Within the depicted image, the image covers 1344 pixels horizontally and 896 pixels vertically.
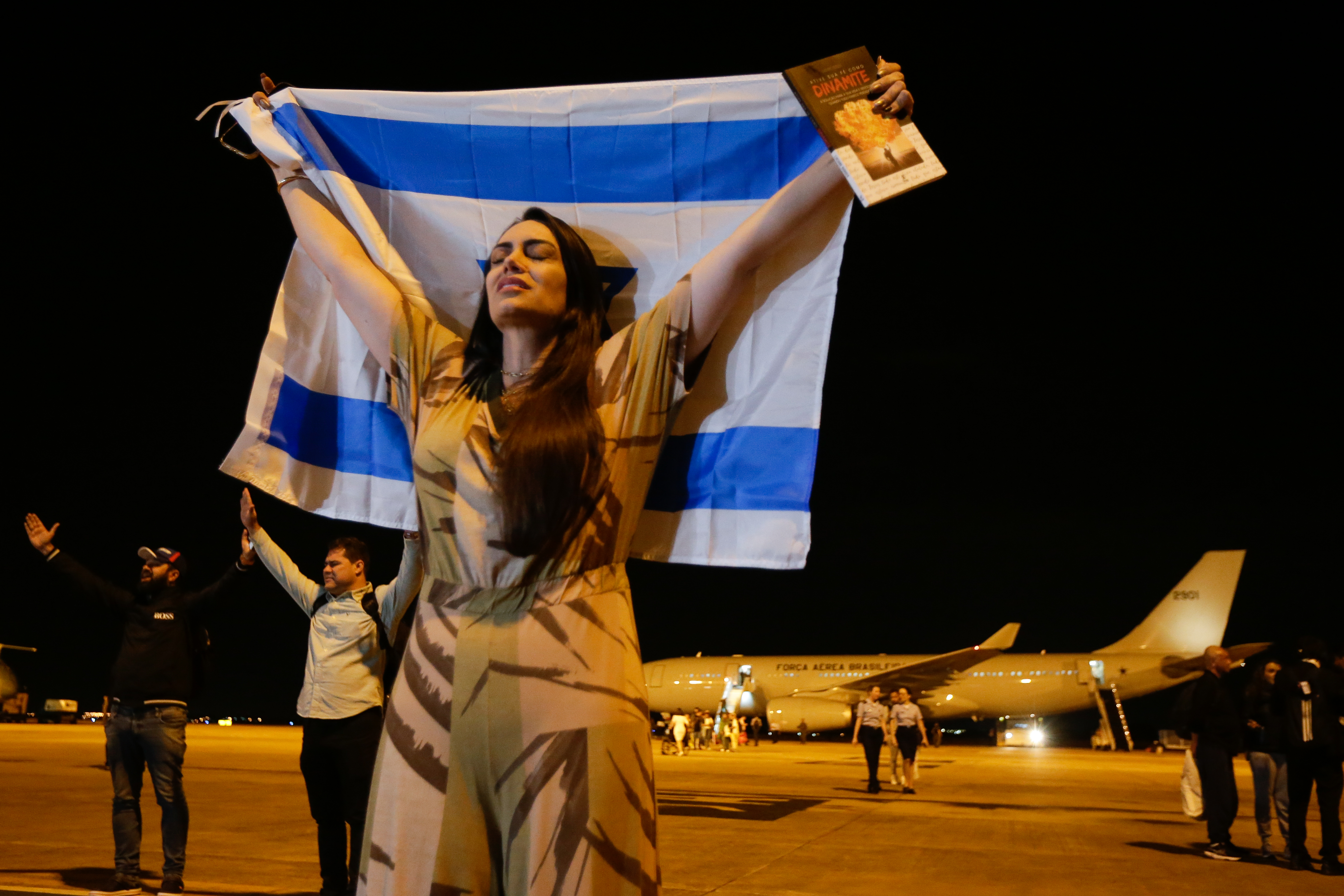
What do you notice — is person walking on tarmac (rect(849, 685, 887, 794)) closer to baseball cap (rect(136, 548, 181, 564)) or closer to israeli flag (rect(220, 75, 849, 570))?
baseball cap (rect(136, 548, 181, 564))

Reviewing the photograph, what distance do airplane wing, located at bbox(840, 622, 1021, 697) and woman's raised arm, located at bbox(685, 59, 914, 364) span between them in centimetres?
2850

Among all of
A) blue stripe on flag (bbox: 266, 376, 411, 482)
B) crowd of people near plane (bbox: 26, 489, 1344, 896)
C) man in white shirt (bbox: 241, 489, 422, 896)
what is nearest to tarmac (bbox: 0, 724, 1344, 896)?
crowd of people near plane (bbox: 26, 489, 1344, 896)

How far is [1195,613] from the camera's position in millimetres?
36406

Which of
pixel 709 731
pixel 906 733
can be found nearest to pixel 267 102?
pixel 906 733

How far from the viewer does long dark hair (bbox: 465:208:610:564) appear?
5.71 ft

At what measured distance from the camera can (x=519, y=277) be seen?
2.00 meters

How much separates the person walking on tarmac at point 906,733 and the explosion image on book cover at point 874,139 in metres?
12.7

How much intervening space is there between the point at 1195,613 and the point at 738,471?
39.2 m

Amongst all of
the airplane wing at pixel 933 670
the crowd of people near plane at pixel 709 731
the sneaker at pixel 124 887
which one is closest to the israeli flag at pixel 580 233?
the sneaker at pixel 124 887

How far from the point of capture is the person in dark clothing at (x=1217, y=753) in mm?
8414

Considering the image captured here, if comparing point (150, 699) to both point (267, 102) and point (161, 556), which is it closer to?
point (161, 556)

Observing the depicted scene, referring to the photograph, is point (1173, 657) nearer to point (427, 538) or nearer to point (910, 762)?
point (910, 762)

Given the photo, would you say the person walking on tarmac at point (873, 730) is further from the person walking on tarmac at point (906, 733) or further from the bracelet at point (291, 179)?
the bracelet at point (291, 179)

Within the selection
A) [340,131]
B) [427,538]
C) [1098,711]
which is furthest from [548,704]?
[1098,711]
